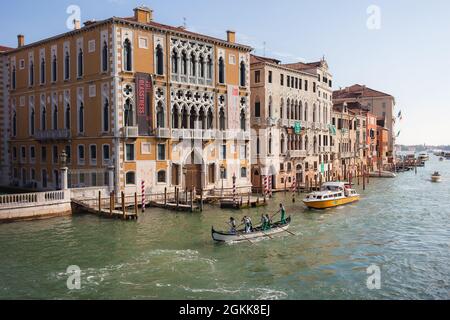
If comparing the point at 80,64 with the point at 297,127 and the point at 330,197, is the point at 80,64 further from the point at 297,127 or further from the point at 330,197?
the point at 297,127

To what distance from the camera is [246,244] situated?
20.3 metres

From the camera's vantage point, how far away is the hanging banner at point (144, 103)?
29641mm

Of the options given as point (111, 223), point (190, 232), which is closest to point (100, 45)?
point (111, 223)

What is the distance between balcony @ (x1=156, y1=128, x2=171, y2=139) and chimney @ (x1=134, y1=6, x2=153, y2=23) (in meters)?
6.88

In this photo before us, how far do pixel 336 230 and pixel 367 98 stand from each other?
6508cm

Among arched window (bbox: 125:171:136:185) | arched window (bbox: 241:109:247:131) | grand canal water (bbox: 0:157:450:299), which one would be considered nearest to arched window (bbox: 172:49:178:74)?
arched window (bbox: 241:109:247:131)

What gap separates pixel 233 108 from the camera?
35875mm

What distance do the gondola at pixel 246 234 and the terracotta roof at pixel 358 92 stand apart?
191 ft

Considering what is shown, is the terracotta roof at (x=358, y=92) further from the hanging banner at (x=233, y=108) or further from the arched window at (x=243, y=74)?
the hanging banner at (x=233, y=108)

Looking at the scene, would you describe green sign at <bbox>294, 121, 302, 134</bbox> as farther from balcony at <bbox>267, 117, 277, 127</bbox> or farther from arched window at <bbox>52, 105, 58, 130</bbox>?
arched window at <bbox>52, 105, 58, 130</bbox>

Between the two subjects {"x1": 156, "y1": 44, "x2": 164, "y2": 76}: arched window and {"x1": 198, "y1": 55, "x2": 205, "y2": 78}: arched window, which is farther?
{"x1": 198, "y1": 55, "x2": 205, "y2": 78}: arched window

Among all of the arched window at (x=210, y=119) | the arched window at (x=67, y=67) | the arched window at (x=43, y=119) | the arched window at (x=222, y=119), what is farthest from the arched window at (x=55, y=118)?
the arched window at (x=222, y=119)

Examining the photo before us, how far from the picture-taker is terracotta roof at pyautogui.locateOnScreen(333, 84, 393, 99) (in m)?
77.7

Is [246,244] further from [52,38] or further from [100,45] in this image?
[52,38]
